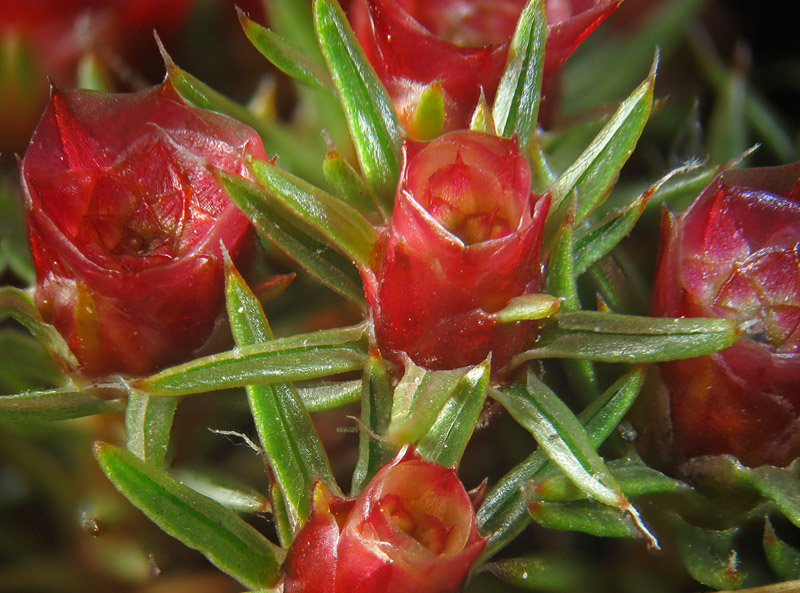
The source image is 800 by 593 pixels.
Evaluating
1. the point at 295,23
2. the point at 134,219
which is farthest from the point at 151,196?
the point at 295,23

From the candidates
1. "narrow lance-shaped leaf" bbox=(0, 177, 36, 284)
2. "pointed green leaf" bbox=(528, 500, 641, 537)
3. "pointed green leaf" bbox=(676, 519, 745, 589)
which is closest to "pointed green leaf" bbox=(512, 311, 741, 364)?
"pointed green leaf" bbox=(528, 500, 641, 537)

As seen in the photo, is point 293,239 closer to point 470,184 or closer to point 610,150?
point 470,184

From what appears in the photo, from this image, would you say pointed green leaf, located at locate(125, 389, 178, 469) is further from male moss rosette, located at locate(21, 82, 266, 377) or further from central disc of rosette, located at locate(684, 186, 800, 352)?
central disc of rosette, located at locate(684, 186, 800, 352)

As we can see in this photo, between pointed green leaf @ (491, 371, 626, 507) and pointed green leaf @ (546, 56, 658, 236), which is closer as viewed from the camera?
pointed green leaf @ (491, 371, 626, 507)

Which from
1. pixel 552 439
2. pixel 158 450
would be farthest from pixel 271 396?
pixel 552 439

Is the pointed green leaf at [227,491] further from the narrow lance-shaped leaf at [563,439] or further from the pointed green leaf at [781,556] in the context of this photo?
the pointed green leaf at [781,556]
